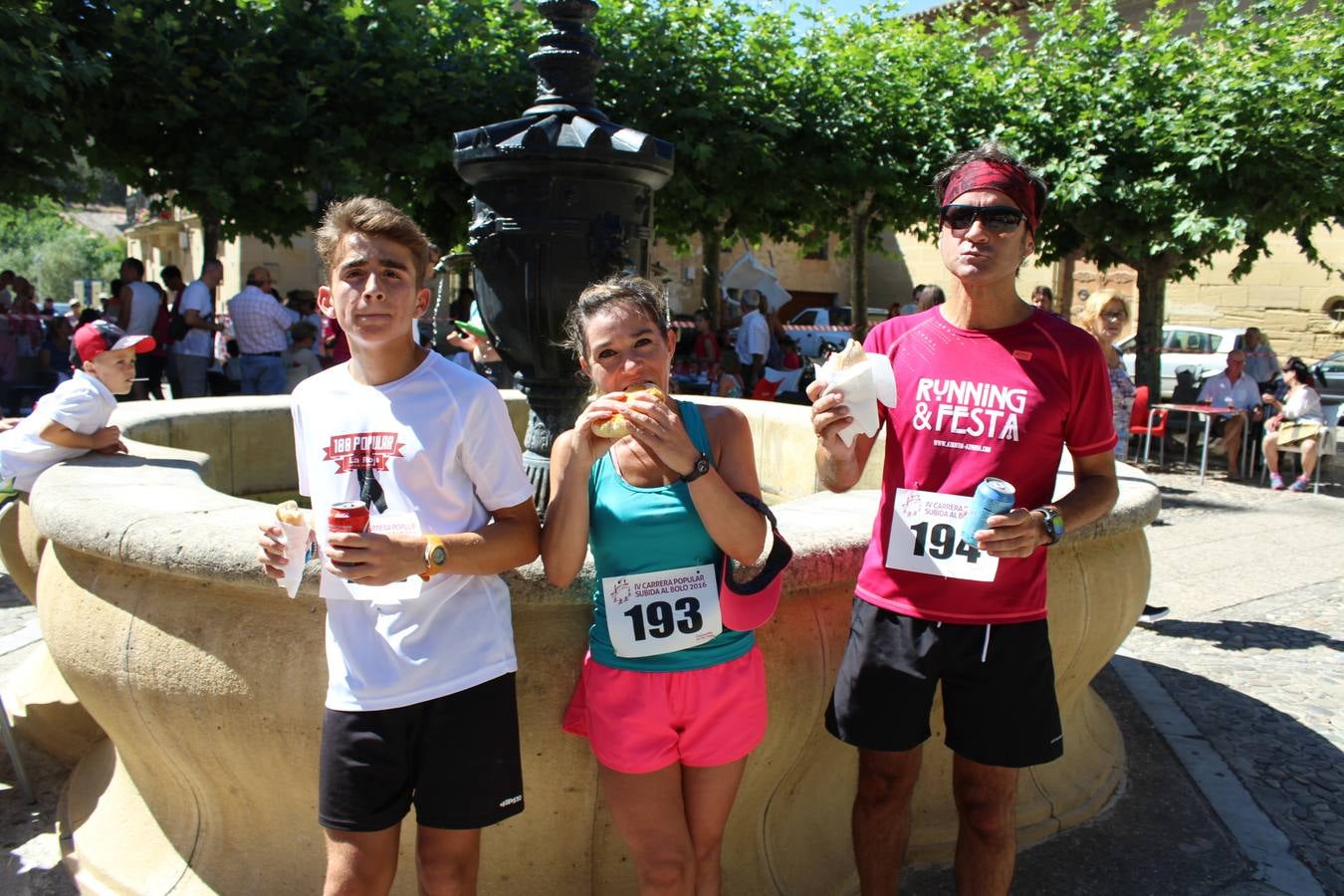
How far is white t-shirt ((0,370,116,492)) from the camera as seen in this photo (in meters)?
3.62

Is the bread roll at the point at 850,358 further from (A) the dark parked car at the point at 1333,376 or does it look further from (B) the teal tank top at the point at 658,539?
(A) the dark parked car at the point at 1333,376

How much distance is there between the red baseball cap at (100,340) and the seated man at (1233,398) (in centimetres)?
1209

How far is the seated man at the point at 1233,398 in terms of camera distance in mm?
12625

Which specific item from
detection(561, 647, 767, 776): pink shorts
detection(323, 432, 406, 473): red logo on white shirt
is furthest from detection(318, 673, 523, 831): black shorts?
detection(323, 432, 406, 473): red logo on white shirt

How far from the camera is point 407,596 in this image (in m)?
2.15

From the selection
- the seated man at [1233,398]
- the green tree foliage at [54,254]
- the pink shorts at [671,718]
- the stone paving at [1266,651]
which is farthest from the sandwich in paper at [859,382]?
the green tree foliage at [54,254]

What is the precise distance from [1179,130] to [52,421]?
11.6m

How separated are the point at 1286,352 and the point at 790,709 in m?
22.1

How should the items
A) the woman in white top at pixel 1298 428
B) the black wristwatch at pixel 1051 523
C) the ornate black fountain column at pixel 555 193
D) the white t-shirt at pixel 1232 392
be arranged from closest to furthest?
the black wristwatch at pixel 1051 523 → the ornate black fountain column at pixel 555 193 → the woman in white top at pixel 1298 428 → the white t-shirt at pixel 1232 392

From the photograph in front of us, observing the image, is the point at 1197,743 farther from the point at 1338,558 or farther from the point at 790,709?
the point at 1338,558

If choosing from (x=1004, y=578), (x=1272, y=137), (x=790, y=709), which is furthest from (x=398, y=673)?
(x=1272, y=137)

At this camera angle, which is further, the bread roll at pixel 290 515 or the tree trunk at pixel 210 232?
the tree trunk at pixel 210 232

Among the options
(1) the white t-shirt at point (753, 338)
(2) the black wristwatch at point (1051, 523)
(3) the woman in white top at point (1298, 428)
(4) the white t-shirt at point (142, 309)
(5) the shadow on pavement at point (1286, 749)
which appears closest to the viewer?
(2) the black wristwatch at point (1051, 523)

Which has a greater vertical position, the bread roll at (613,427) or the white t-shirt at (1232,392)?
the bread roll at (613,427)
